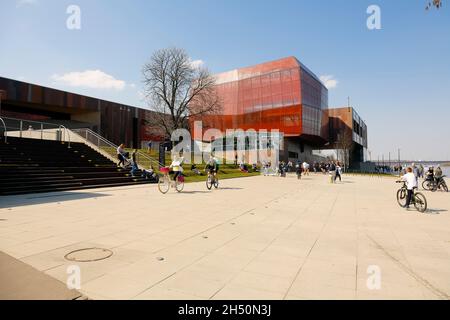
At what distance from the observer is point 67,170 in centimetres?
1683

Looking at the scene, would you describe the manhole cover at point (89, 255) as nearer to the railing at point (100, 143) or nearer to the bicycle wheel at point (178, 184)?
the bicycle wheel at point (178, 184)

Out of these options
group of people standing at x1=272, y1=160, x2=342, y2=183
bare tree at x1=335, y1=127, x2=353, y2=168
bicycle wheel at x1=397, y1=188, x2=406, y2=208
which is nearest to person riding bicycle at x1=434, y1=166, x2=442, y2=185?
group of people standing at x1=272, y1=160, x2=342, y2=183

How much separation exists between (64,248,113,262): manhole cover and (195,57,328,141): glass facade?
4891 centimetres

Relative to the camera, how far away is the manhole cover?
4527 millimetres

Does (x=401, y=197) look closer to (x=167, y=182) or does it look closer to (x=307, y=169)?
(x=167, y=182)

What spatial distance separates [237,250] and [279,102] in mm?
53380

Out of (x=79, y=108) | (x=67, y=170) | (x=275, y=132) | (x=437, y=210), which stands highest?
(x=79, y=108)

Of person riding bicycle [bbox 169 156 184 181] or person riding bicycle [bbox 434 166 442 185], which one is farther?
person riding bicycle [bbox 434 166 442 185]

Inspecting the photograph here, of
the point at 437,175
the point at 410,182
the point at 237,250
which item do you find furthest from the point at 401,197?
the point at 237,250

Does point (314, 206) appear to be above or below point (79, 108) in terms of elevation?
below

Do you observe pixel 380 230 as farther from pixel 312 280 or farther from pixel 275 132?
pixel 275 132

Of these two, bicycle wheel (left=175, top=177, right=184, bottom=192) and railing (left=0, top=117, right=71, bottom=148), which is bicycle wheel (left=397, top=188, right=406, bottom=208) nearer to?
bicycle wheel (left=175, top=177, right=184, bottom=192)
